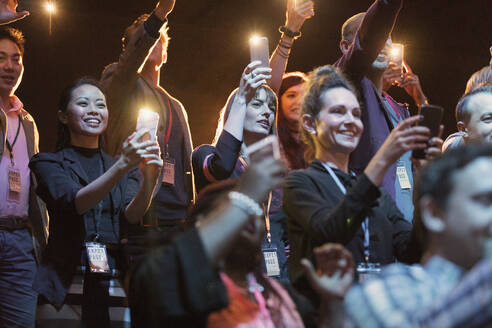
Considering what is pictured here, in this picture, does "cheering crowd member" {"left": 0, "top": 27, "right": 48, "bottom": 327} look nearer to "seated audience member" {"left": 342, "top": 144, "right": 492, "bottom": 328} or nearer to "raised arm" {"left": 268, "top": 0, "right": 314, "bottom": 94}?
"raised arm" {"left": 268, "top": 0, "right": 314, "bottom": 94}

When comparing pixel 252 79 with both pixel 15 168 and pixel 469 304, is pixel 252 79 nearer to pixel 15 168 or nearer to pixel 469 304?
pixel 15 168

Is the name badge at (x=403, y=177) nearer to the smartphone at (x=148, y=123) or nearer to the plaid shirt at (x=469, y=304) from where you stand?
the smartphone at (x=148, y=123)

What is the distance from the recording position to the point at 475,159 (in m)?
1.62

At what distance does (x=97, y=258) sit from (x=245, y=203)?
1.49 m

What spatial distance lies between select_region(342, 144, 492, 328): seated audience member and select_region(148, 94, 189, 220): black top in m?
1.87

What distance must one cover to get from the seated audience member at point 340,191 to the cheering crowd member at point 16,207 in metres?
1.58

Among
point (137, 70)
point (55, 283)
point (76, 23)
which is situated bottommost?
point (55, 283)

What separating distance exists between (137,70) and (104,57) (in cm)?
234

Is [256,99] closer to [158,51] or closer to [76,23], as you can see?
[158,51]

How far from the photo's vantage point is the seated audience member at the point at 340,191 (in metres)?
2.18

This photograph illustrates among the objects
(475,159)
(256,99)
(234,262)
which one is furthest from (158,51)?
(475,159)

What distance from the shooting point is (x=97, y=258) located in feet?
9.70

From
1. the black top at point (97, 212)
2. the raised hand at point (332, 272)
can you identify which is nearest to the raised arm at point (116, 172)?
the black top at point (97, 212)

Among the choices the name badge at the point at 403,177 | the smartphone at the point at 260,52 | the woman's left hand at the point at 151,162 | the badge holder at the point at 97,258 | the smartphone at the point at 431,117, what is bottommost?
the badge holder at the point at 97,258
